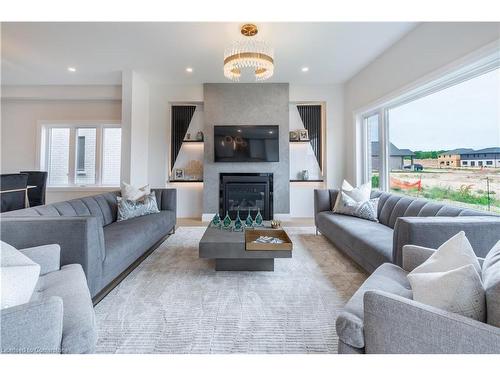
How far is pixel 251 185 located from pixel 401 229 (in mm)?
3495

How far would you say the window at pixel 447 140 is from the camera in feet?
7.38

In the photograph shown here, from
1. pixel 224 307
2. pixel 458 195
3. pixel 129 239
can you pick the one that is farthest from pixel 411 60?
pixel 129 239

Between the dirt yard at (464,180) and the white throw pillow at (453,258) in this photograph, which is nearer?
the white throw pillow at (453,258)

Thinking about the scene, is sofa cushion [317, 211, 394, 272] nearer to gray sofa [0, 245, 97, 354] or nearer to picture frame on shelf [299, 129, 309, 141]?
gray sofa [0, 245, 97, 354]

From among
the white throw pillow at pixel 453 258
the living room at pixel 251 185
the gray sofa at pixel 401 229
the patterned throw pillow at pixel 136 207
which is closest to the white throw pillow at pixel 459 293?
the living room at pixel 251 185

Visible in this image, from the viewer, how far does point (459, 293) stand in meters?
0.88

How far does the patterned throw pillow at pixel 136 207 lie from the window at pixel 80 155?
267 cm

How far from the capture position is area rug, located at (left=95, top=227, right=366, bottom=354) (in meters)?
1.39

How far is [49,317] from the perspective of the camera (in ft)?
2.86

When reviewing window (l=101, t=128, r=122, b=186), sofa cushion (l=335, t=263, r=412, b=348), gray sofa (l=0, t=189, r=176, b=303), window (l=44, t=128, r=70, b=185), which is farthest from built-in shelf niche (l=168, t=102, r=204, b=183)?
sofa cushion (l=335, t=263, r=412, b=348)

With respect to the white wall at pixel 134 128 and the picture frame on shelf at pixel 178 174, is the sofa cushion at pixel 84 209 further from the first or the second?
the picture frame on shelf at pixel 178 174

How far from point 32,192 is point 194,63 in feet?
13.0

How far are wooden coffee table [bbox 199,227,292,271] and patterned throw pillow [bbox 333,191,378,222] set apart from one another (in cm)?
159

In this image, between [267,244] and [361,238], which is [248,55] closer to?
[267,244]
